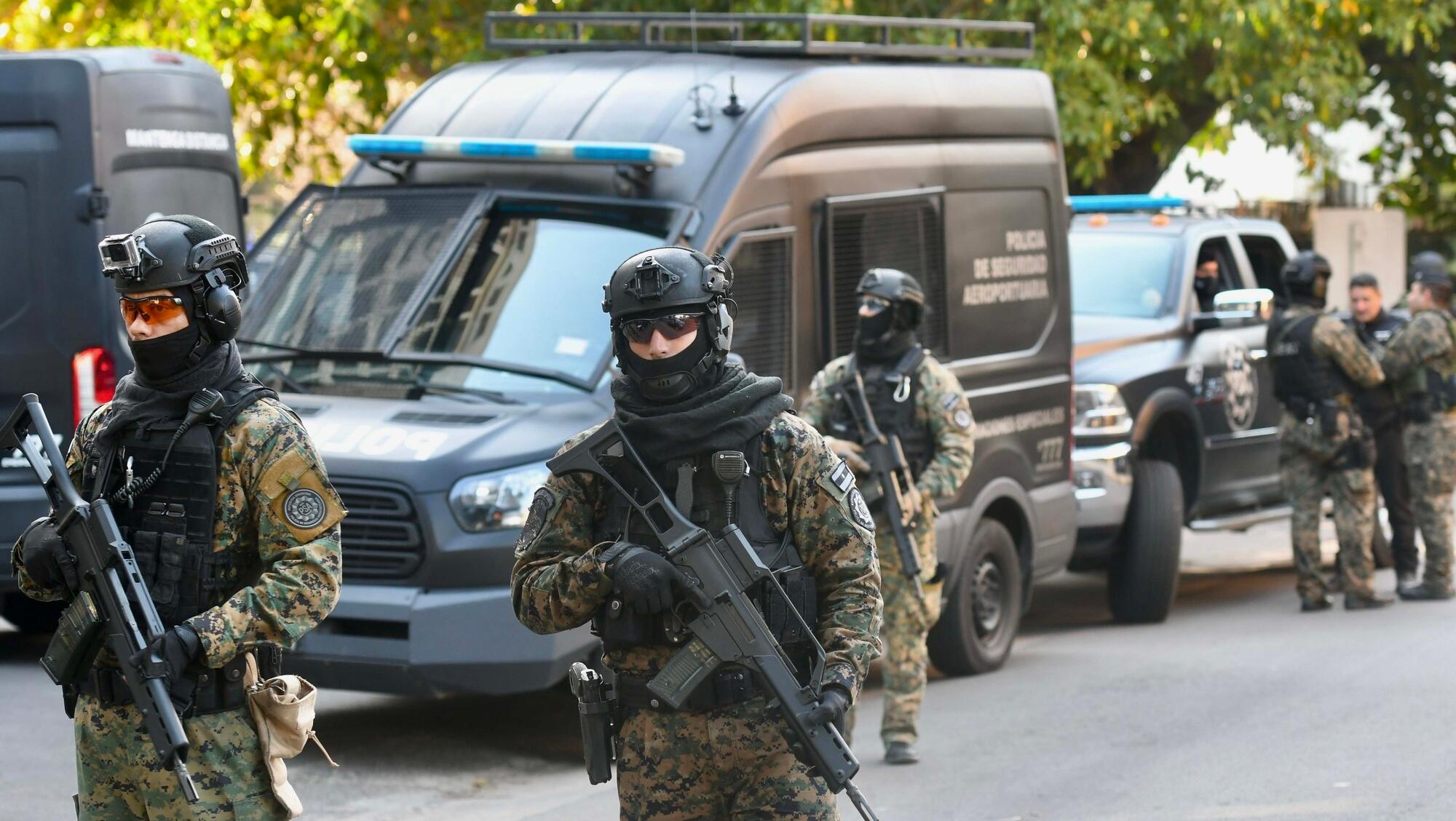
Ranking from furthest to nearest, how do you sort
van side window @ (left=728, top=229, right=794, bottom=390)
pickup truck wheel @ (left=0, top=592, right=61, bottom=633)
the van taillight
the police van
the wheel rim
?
pickup truck wheel @ (left=0, top=592, right=61, bottom=633)
the wheel rim
the van taillight
van side window @ (left=728, top=229, right=794, bottom=390)
the police van

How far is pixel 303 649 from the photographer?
21.2 feet

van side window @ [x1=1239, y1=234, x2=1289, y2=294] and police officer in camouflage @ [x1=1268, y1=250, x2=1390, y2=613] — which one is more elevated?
van side window @ [x1=1239, y1=234, x2=1289, y2=294]

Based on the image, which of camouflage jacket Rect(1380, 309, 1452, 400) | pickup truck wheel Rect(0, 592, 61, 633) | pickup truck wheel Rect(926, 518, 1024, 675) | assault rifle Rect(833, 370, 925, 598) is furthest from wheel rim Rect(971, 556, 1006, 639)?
pickup truck wheel Rect(0, 592, 61, 633)

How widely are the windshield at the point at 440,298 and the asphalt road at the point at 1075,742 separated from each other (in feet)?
4.67

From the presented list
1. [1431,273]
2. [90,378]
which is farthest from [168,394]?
[1431,273]

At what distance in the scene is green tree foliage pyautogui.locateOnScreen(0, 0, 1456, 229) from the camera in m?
13.1

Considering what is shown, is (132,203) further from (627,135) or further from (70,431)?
(627,135)

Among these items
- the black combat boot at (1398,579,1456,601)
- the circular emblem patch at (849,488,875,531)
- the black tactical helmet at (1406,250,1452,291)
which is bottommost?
the black combat boot at (1398,579,1456,601)

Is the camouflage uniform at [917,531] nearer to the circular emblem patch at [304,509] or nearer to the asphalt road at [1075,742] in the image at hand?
the asphalt road at [1075,742]

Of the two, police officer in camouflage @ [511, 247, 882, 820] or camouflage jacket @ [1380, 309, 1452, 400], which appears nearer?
police officer in camouflage @ [511, 247, 882, 820]

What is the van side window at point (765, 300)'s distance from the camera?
23.9 ft

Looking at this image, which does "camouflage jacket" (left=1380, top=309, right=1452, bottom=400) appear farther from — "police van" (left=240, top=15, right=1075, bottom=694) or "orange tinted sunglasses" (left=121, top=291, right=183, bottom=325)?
"orange tinted sunglasses" (left=121, top=291, right=183, bottom=325)

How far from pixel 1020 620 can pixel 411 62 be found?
263 inches

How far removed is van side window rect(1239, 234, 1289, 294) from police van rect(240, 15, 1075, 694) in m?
3.08
